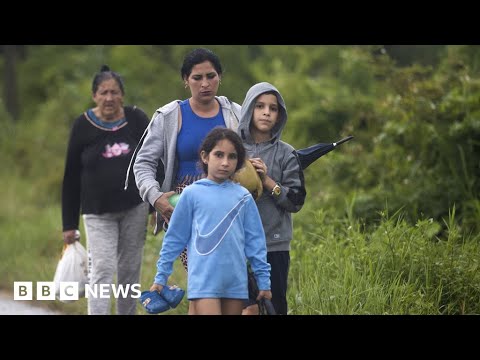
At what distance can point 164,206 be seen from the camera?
5.48 metres

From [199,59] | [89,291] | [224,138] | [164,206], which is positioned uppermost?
[199,59]

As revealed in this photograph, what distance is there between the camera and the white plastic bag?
22.9 feet

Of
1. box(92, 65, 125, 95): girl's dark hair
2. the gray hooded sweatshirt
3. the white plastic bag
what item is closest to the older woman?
box(92, 65, 125, 95): girl's dark hair

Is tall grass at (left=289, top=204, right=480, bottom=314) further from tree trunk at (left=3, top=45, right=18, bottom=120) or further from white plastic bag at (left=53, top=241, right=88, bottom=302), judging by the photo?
tree trunk at (left=3, top=45, right=18, bottom=120)

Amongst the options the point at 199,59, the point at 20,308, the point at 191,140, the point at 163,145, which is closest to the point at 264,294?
the point at 191,140

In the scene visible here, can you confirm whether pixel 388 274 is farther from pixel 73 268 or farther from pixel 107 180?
pixel 73 268

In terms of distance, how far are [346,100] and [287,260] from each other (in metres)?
6.69

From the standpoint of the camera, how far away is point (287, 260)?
5652 millimetres

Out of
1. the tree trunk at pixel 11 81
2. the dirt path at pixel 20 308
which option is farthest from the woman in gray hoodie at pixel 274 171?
the tree trunk at pixel 11 81

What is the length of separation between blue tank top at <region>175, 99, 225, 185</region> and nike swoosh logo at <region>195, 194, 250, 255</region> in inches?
25.8

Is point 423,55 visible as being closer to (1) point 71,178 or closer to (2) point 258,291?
(1) point 71,178

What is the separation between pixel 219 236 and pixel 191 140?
2.79 ft

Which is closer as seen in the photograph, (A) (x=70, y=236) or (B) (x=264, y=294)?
(B) (x=264, y=294)
